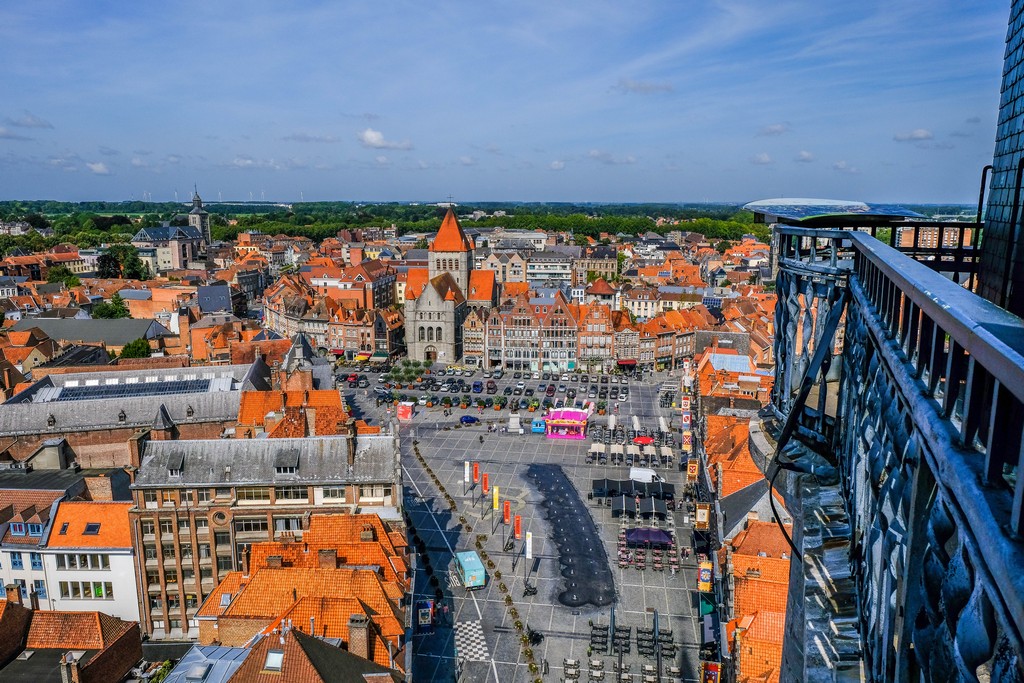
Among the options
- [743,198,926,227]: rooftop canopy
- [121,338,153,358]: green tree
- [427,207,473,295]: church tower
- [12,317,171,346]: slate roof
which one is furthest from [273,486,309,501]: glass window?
[427,207,473,295]: church tower

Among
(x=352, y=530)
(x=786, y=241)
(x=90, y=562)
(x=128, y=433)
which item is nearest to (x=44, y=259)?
(x=128, y=433)

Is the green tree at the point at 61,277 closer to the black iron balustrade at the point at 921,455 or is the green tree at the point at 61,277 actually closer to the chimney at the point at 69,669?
the chimney at the point at 69,669

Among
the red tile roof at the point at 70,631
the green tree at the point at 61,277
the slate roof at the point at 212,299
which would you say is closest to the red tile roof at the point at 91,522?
the red tile roof at the point at 70,631

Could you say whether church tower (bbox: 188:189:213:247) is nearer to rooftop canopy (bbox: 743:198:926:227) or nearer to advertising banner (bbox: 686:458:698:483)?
advertising banner (bbox: 686:458:698:483)

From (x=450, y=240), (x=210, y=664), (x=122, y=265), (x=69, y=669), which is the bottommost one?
(x=69, y=669)

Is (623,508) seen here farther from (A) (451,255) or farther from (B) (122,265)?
(B) (122,265)

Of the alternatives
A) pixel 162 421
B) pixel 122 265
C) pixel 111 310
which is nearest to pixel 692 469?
pixel 162 421
